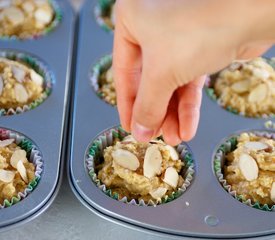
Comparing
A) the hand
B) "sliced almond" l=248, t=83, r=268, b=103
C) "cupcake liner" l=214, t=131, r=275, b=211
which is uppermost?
the hand

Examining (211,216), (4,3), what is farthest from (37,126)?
(4,3)

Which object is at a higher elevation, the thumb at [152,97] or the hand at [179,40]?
the hand at [179,40]

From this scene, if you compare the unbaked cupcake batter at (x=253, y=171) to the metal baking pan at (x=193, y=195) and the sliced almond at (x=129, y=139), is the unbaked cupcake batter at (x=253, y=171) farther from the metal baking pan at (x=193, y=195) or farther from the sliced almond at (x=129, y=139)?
the sliced almond at (x=129, y=139)

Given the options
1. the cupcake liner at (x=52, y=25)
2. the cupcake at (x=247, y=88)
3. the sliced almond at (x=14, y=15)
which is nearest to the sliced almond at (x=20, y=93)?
the cupcake liner at (x=52, y=25)

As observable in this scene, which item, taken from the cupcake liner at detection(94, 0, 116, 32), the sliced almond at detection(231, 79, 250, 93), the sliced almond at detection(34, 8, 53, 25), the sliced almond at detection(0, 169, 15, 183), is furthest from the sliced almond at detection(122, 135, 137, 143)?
the sliced almond at detection(34, 8, 53, 25)

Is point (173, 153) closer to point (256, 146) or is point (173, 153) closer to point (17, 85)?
point (256, 146)

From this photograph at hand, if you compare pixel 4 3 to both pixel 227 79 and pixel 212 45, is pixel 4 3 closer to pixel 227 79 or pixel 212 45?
pixel 227 79

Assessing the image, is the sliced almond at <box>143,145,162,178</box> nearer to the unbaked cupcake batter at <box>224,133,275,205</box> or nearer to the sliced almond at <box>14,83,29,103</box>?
the unbaked cupcake batter at <box>224,133,275,205</box>

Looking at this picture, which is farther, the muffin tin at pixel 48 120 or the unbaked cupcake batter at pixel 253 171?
the unbaked cupcake batter at pixel 253 171

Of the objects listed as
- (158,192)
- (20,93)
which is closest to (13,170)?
(20,93)
